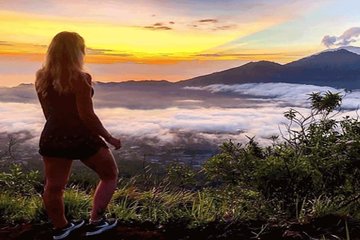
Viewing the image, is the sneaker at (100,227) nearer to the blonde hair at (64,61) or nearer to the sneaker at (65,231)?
the sneaker at (65,231)

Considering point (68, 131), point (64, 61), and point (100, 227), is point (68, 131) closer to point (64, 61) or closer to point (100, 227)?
point (64, 61)

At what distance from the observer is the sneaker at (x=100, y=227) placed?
555 cm

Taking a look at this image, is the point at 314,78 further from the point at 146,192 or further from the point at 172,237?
Answer: the point at 172,237

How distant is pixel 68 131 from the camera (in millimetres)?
5375

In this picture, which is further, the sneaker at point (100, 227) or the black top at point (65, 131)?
the sneaker at point (100, 227)

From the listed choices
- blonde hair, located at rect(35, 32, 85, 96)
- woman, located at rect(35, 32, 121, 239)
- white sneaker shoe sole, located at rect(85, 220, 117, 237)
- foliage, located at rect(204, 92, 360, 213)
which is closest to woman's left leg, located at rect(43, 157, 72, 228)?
woman, located at rect(35, 32, 121, 239)

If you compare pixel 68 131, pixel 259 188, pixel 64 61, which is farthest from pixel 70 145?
pixel 259 188

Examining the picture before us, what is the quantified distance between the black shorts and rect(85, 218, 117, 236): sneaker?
1.75 ft

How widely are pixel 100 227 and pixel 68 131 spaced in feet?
2.58

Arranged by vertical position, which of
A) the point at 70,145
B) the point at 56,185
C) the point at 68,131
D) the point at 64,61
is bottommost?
the point at 56,185

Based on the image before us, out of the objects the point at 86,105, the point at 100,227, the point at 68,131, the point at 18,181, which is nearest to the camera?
the point at 86,105

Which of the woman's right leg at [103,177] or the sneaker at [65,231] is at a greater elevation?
the woman's right leg at [103,177]

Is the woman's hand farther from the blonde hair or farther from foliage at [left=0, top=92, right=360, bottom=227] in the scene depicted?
foliage at [left=0, top=92, right=360, bottom=227]

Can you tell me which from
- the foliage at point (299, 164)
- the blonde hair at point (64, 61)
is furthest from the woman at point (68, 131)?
the foliage at point (299, 164)
